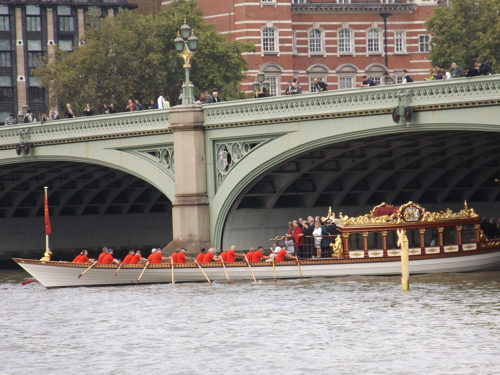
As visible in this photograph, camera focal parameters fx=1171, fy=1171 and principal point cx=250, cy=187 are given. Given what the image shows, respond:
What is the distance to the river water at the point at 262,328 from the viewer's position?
85.7 ft

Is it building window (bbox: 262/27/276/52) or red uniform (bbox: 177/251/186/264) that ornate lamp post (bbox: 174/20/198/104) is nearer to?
red uniform (bbox: 177/251/186/264)

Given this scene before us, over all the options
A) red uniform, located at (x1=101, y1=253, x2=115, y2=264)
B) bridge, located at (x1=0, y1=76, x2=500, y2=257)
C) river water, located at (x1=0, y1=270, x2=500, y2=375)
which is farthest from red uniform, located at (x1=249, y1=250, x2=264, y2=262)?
red uniform, located at (x1=101, y1=253, x2=115, y2=264)

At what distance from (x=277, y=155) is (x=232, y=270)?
465 centimetres

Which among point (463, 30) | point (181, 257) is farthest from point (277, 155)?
point (463, 30)

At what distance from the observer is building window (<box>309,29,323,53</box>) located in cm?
9088

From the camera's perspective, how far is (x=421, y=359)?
2591 cm

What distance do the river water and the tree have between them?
35562 millimetres

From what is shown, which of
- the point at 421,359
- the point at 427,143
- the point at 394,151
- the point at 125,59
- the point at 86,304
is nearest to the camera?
the point at 421,359

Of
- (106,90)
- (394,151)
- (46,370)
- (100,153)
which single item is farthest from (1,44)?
(46,370)

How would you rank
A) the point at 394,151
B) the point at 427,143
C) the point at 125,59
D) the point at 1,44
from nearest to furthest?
the point at 427,143 → the point at 394,151 → the point at 125,59 → the point at 1,44

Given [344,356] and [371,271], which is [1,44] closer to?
[371,271]

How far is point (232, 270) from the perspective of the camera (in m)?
40.9

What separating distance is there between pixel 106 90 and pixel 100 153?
25.6 metres

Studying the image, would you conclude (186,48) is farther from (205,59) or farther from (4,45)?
(4,45)
